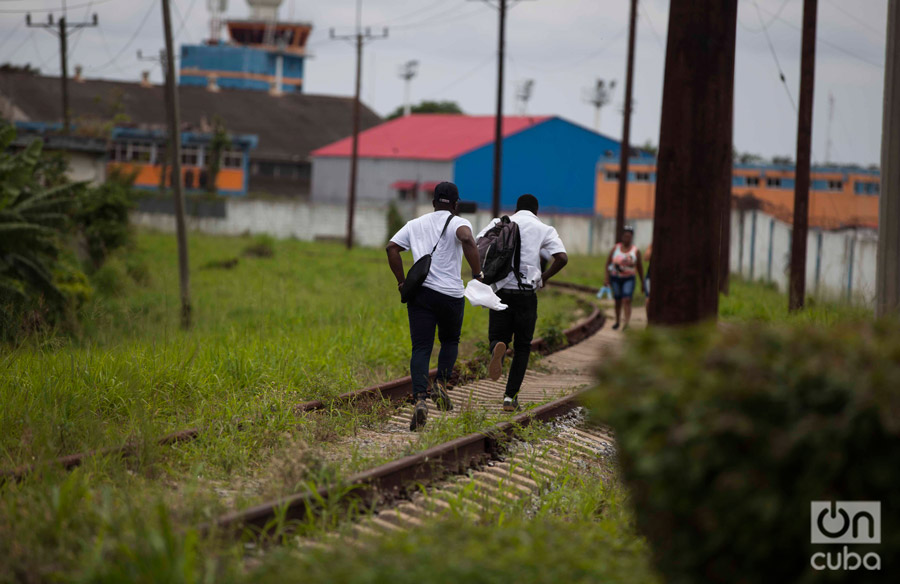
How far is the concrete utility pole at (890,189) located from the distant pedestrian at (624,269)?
6286 mm

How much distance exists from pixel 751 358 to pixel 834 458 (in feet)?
1.48

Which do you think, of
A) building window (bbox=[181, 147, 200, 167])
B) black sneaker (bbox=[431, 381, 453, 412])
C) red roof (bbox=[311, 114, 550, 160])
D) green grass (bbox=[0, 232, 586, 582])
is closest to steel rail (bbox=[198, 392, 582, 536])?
green grass (bbox=[0, 232, 586, 582])

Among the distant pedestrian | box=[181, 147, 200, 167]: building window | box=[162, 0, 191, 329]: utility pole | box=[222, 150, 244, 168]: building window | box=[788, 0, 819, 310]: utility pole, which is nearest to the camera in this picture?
the distant pedestrian

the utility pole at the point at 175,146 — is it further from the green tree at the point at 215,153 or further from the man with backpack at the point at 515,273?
the green tree at the point at 215,153

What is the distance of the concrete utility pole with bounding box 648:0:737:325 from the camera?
658 centimetres

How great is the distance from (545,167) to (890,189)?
50.9 meters

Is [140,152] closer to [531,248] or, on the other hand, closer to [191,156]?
[191,156]

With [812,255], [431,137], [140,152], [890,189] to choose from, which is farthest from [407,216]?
[890,189]

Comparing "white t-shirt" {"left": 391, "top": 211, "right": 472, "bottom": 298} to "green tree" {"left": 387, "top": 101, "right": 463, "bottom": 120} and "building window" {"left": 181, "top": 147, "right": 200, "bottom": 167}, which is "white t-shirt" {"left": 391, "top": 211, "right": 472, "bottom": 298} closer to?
"building window" {"left": 181, "top": 147, "right": 200, "bottom": 167}

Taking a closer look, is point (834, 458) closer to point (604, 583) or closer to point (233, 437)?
point (604, 583)

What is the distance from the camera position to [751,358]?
3480 millimetres

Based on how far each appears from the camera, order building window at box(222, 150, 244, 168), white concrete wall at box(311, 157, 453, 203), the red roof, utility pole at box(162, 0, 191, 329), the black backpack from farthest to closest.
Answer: building window at box(222, 150, 244, 168), the red roof, white concrete wall at box(311, 157, 453, 203), utility pole at box(162, 0, 191, 329), the black backpack

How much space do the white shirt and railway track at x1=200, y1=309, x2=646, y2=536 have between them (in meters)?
1.17

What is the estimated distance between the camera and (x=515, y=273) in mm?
8664
